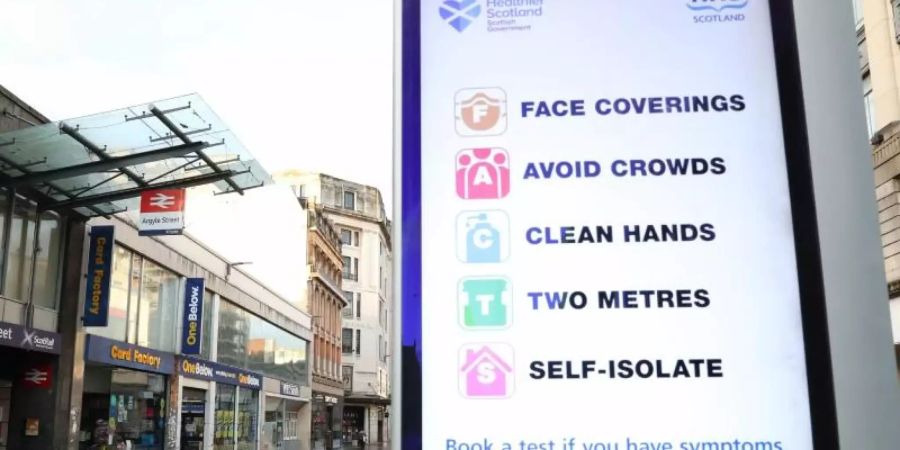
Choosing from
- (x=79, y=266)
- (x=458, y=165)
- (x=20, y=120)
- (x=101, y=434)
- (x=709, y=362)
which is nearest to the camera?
(x=709, y=362)

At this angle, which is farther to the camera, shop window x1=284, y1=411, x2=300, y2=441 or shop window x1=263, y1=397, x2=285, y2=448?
shop window x1=284, y1=411, x2=300, y2=441

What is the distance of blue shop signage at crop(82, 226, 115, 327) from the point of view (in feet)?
68.6

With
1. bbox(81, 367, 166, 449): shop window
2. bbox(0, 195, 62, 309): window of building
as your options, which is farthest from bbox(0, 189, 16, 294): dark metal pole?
bbox(81, 367, 166, 449): shop window

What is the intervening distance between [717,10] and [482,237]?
747 mm

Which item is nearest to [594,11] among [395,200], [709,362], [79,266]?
[395,200]

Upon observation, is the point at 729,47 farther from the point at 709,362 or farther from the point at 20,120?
the point at 20,120

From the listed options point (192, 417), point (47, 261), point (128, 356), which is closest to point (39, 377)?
point (47, 261)

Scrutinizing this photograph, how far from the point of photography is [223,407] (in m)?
32.2

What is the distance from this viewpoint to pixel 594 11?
1.96 meters

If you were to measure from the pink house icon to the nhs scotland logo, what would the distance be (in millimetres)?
730

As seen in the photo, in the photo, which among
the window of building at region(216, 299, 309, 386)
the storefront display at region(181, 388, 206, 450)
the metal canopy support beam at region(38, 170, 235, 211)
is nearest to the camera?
the metal canopy support beam at region(38, 170, 235, 211)

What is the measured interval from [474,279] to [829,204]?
0.73 metres

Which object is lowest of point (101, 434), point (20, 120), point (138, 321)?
point (101, 434)

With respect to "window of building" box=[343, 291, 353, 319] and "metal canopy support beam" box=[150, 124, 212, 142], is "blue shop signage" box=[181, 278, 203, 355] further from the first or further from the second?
"window of building" box=[343, 291, 353, 319]
